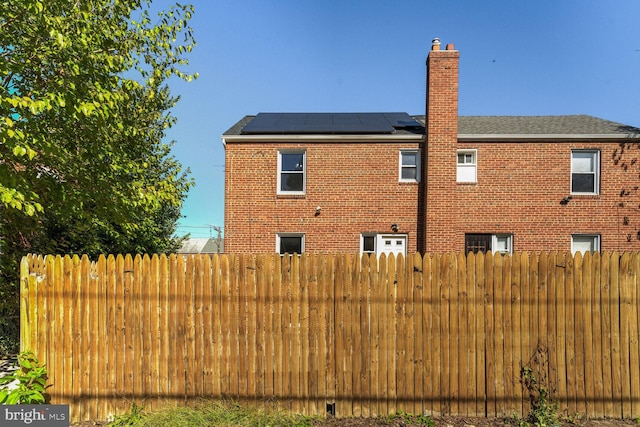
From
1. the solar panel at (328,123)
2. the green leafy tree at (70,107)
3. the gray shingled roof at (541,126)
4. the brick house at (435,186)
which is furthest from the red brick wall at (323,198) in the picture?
the green leafy tree at (70,107)

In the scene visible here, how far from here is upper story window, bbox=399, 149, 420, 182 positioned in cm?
1147

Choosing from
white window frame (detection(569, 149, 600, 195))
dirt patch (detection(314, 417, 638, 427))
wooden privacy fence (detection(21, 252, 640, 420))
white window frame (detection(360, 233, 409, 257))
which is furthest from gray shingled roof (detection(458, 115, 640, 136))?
dirt patch (detection(314, 417, 638, 427))

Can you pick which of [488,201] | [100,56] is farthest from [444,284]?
[488,201]

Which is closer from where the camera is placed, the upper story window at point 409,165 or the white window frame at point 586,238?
the white window frame at point 586,238

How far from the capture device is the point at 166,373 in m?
4.12

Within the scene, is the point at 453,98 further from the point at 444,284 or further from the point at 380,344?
the point at 380,344

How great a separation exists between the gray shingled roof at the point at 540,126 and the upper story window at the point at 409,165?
1.74m

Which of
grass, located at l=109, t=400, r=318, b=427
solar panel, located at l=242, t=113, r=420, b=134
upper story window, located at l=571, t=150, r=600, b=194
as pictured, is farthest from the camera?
solar panel, located at l=242, t=113, r=420, b=134

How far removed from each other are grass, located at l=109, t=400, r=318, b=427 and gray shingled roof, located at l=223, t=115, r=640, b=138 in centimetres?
954

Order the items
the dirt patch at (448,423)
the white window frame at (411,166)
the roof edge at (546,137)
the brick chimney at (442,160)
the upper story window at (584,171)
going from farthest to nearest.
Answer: the white window frame at (411,166) → the upper story window at (584,171) → the roof edge at (546,137) → the brick chimney at (442,160) → the dirt patch at (448,423)

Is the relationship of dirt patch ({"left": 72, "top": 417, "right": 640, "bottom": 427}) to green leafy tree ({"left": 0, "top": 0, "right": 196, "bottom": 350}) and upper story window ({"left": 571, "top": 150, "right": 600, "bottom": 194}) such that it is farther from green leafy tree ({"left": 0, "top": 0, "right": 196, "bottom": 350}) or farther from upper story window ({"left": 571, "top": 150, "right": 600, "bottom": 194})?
upper story window ({"left": 571, "top": 150, "right": 600, "bottom": 194})

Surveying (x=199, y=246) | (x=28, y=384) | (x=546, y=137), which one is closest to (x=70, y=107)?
(x=28, y=384)

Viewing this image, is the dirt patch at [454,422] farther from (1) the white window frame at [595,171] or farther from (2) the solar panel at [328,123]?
(1) the white window frame at [595,171]

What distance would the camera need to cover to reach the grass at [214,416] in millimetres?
3814
